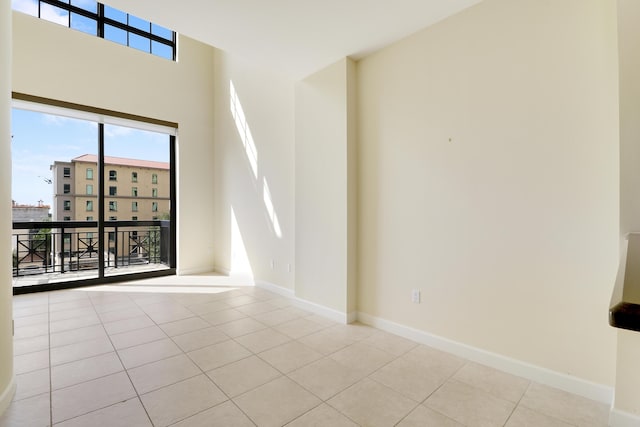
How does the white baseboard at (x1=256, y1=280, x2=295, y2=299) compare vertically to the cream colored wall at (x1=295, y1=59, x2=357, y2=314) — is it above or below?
below

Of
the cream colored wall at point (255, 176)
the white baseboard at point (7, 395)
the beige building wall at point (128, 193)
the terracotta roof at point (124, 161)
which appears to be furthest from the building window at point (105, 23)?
the white baseboard at point (7, 395)

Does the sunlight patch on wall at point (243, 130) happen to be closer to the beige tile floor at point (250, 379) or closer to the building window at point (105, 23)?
the building window at point (105, 23)

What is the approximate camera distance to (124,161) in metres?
4.77

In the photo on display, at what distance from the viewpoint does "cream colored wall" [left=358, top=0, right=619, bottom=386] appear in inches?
71.5

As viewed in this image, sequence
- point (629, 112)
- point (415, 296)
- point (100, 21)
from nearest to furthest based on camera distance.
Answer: point (629, 112), point (415, 296), point (100, 21)

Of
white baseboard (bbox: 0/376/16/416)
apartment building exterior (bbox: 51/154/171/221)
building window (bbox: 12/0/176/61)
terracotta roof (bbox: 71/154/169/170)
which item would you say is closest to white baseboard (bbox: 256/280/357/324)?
white baseboard (bbox: 0/376/16/416)

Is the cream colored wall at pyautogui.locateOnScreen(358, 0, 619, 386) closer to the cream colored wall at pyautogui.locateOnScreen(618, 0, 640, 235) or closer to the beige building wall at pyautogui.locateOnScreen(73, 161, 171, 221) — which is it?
the cream colored wall at pyautogui.locateOnScreen(618, 0, 640, 235)

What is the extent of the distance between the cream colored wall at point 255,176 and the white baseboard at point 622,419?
120 inches

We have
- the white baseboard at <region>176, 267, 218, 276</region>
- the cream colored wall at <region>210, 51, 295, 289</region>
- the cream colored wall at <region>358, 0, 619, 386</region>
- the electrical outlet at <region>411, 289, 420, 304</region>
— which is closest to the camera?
the cream colored wall at <region>358, 0, 619, 386</region>

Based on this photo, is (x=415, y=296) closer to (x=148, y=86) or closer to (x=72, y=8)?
(x=148, y=86)

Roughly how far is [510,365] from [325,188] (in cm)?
218

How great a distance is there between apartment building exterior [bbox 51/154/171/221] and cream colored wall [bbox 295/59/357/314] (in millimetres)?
3010

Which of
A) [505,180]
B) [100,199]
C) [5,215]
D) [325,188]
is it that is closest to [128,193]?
[100,199]

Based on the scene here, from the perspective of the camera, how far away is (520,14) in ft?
6.79
